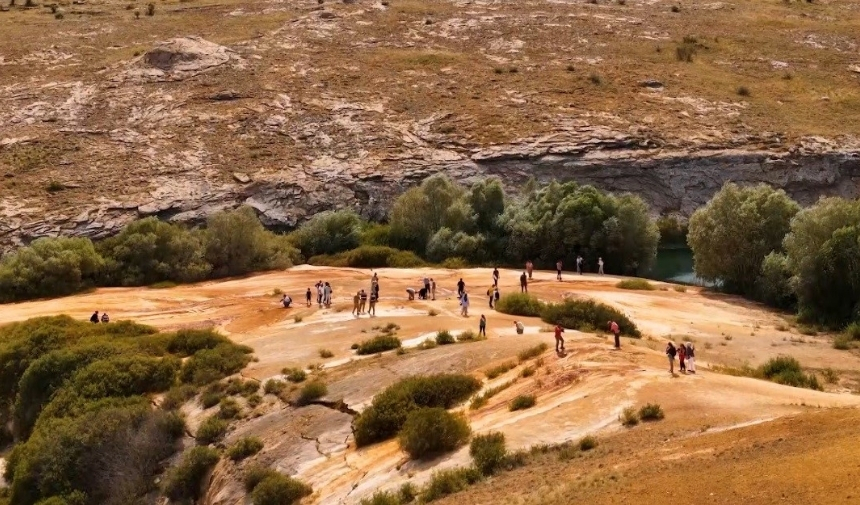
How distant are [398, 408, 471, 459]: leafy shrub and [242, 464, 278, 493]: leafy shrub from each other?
345 cm

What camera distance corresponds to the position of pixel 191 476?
20.8 metres

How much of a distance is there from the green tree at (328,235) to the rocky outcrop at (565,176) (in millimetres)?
2990

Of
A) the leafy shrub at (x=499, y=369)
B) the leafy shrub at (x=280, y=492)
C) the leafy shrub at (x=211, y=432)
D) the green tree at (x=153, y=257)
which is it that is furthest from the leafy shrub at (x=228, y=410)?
the green tree at (x=153, y=257)

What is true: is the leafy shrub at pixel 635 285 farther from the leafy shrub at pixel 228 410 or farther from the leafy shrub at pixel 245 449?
the leafy shrub at pixel 245 449

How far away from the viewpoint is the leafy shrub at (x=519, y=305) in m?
32.4

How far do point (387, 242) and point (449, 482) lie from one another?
39.7 m

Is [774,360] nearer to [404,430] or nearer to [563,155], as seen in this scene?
[404,430]

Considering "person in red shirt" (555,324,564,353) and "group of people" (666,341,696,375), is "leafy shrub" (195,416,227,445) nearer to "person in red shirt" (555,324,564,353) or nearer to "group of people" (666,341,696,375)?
"person in red shirt" (555,324,564,353)

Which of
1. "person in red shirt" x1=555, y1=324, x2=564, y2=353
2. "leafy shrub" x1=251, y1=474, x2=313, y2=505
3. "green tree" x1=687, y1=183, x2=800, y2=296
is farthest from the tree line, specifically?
"leafy shrub" x1=251, y1=474, x2=313, y2=505

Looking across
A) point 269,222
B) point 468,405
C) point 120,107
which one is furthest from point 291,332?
point 120,107

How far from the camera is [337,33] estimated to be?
84188 millimetres

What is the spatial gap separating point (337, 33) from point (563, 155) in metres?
34.6

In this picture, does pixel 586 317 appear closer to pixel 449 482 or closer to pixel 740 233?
pixel 449 482

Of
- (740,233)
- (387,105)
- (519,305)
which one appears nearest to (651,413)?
(519,305)
